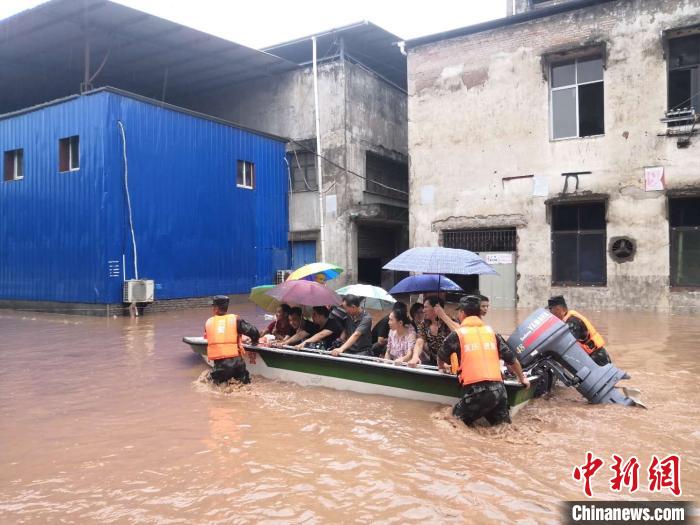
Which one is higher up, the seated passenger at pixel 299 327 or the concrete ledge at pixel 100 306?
the seated passenger at pixel 299 327

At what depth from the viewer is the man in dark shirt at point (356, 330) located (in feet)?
23.0

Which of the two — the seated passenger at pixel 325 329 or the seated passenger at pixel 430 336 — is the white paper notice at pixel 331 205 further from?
the seated passenger at pixel 430 336

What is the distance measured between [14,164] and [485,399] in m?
17.3

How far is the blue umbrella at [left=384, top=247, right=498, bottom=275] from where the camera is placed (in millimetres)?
6215

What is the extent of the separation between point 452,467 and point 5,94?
2432 cm

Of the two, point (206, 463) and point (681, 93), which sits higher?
point (681, 93)

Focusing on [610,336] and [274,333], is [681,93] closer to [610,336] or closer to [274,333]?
[610,336]

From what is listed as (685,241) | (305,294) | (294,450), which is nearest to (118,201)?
(305,294)

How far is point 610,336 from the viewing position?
10781 mm

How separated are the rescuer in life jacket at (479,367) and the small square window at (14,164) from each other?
53.7ft

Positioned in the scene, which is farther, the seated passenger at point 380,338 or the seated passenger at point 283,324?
A: the seated passenger at point 283,324

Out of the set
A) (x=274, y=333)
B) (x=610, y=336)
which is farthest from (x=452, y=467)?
(x=610, y=336)

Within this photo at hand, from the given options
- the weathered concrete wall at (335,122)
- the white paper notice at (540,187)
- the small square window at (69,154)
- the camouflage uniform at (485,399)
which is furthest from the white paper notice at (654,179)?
the small square window at (69,154)

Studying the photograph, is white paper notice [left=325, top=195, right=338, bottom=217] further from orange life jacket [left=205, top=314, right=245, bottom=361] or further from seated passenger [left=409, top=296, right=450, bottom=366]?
seated passenger [left=409, top=296, right=450, bottom=366]
